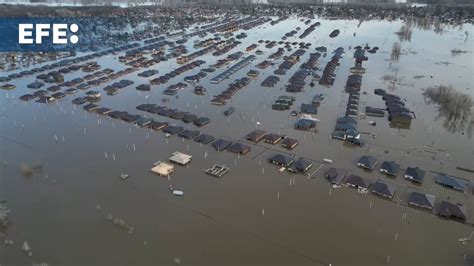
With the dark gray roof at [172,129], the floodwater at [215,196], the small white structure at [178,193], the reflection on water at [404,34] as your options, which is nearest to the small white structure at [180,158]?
the floodwater at [215,196]

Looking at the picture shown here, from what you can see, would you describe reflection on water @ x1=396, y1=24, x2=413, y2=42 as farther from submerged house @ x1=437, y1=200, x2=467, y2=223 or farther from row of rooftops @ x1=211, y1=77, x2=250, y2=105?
submerged house @ x1=437, y1=200, x2=467, y2=223

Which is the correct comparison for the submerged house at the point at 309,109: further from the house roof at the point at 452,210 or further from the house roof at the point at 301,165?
the house roof at the point at 452,210

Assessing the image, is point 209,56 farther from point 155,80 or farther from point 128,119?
point 128,119

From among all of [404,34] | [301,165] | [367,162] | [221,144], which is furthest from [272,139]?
[404,34]

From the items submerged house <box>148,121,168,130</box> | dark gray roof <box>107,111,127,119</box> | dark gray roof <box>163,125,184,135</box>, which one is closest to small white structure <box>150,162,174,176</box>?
dark gray roof <box>163,125,184,135</box>

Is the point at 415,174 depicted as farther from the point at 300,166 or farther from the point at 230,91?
the point at 230,91

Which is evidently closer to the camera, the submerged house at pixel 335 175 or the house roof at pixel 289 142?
the submerged house at pixel 335 175
